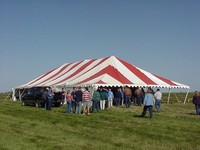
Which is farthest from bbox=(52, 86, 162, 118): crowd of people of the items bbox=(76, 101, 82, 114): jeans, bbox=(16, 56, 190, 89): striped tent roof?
bbox=(16, 56, 190, 89): striped tent roof

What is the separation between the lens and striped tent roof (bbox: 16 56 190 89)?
26.7 m

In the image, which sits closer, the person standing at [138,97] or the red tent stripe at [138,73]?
the person standing at [138,97]

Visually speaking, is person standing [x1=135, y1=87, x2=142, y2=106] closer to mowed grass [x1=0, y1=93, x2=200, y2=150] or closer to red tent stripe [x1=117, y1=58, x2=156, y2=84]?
red tent stripe [x1=117, y1=58, x2=156, y2=84]

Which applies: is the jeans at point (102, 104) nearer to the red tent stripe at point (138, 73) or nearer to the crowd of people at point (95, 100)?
the crowd of people at point (95, 100)

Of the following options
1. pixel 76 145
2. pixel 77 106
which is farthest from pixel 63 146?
pixel 77 106

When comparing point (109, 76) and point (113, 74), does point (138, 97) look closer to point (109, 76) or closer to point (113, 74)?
point (109, 76)

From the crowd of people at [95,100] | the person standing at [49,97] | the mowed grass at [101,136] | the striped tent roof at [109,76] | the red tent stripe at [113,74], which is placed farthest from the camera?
the red tent stripe at [113,74]

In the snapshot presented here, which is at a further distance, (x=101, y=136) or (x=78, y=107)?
(x=78, y=107)

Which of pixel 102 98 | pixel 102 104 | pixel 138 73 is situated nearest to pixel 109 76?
pixel 138 73

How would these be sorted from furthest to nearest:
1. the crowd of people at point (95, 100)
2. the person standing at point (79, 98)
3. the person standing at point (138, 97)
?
1. the person standing at point (138, 97)
2. the person standing at point (79, 98)
3. the crowd of people at point (95, 100)

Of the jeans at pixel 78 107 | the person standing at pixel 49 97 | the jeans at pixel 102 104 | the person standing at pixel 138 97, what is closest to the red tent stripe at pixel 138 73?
the person standing at pixel 138 97

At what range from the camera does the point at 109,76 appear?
27.1m

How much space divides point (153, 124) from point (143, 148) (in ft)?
16.9

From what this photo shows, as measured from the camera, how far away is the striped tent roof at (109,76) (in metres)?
26.7
